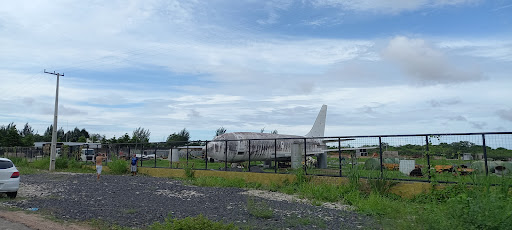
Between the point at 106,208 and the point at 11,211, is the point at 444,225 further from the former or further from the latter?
the point at 11,211

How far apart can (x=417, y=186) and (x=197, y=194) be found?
8230 millimetres

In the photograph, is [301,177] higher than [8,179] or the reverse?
the reverse

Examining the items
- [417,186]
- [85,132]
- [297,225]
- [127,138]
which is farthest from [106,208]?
[85,132]

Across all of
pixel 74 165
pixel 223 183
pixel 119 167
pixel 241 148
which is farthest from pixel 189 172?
pixel 74 165

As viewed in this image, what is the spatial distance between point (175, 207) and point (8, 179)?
22.2 ft

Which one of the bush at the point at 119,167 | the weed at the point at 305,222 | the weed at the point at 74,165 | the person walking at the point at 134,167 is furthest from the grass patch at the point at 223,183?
the weed at the point at 74,165

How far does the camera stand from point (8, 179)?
13.3m

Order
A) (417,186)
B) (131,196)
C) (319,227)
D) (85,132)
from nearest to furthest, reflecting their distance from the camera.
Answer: (319,227), (417,186), (131,196), (85,132)

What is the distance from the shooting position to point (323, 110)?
4350 cm

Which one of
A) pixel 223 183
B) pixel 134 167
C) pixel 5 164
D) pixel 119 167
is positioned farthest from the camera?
pixel 119 167

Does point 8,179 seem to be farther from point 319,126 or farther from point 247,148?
point 319,126

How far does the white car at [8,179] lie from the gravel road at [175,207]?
51cm

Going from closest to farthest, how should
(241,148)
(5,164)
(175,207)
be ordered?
1. (175,207)
2. (5,164)
3. (241,148)

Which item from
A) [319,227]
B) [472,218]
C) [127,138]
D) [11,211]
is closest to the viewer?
[472,218]
